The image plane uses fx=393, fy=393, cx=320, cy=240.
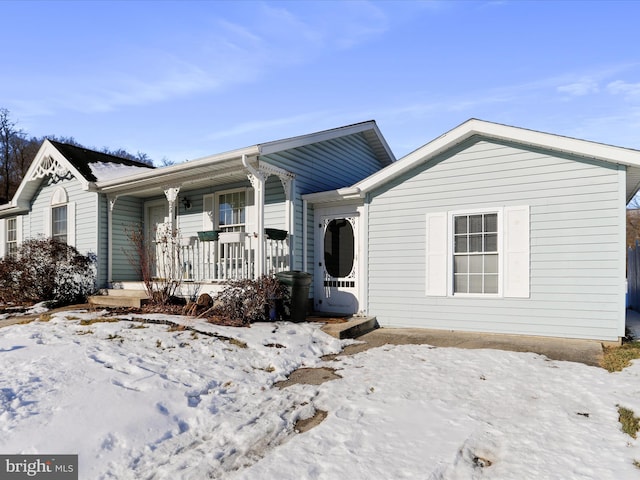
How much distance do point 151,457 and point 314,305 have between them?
6.07 meters

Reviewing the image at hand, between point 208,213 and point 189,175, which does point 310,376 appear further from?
point 208,213

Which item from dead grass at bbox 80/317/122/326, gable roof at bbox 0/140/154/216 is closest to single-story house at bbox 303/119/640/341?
dead grass at bbox 80/317/122/326

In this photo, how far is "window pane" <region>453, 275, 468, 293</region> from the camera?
7.19m

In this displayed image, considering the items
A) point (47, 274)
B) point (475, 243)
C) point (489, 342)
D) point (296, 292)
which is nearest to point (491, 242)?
point (475, 243)

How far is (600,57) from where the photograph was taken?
756cm

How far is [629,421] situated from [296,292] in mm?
5222

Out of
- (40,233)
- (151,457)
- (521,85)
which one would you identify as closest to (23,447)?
(151,457)

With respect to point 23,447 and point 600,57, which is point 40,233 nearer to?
point 23,447

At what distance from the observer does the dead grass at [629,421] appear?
10.2ft

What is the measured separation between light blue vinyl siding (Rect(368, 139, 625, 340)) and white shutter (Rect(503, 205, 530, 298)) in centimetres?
10

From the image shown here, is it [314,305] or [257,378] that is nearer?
[257,378]

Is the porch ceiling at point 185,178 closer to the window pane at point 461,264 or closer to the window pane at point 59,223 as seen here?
the window pane at point 59,223

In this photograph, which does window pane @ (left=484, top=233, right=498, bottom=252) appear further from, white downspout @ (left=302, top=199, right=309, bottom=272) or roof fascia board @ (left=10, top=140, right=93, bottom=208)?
roof fascia board @ (left=10, top=140, right=93, bottom=208)

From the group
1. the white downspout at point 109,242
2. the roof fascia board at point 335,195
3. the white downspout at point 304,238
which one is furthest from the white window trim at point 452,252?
the white downspout at point 109,242
